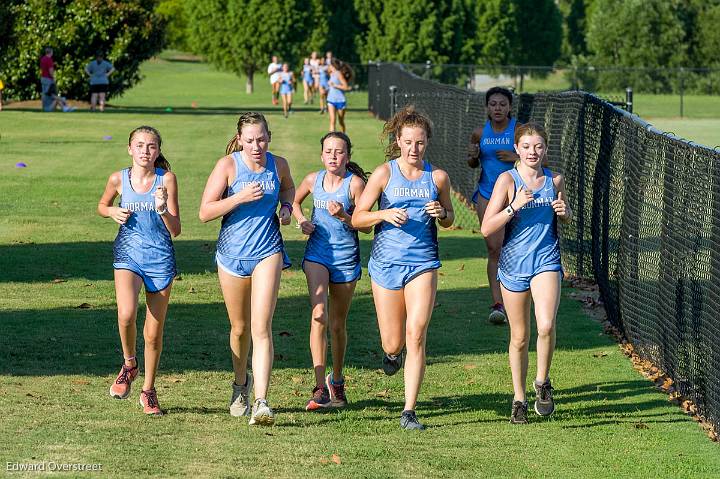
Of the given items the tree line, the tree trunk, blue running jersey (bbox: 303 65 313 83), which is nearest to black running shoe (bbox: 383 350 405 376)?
blue running jersey (bbox: 303 65 313 83)

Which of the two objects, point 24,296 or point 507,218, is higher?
point 507,218

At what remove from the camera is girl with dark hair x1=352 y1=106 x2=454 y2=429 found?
8.72 metres

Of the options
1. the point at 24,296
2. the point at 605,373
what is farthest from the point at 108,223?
the point at 605,373

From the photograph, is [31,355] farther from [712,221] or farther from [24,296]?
[712,221]

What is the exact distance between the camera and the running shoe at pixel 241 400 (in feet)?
29.5

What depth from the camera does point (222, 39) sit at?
71.4 metres

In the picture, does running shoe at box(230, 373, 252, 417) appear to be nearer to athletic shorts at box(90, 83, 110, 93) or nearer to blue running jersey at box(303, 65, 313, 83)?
athletic shorts at box(90, 83, 110, 93)

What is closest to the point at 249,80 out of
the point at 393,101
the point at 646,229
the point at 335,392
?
the point at 393,101

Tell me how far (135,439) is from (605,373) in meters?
4.07

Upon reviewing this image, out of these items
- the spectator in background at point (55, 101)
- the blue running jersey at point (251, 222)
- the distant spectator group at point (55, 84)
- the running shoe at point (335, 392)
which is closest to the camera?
the blue running jersey at point (251, 222)

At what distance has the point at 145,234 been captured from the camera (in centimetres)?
884

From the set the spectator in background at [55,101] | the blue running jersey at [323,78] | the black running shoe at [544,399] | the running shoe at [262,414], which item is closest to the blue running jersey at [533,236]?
the black running shoe at [544,399]

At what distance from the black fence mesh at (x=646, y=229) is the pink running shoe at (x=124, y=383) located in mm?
3788

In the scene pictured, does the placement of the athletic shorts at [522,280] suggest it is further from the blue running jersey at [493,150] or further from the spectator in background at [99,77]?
the spectator in background at [99,77]
